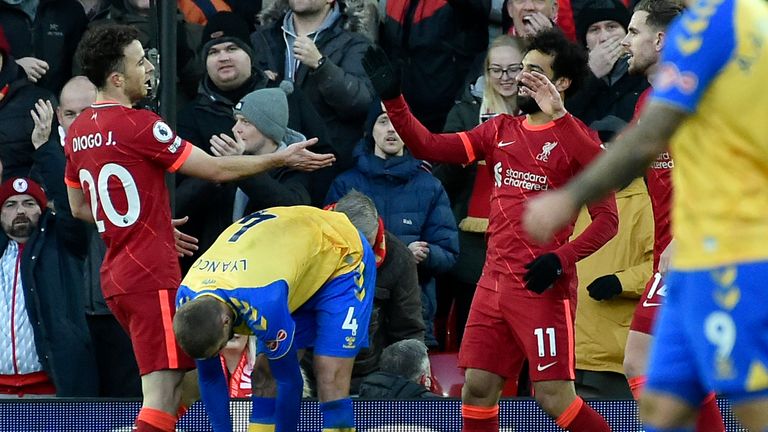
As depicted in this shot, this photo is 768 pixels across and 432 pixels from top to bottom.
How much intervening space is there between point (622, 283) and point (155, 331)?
2.65 meters

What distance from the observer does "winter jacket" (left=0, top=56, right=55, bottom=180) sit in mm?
8984

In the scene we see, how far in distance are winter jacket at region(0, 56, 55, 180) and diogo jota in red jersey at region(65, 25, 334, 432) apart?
2330mm

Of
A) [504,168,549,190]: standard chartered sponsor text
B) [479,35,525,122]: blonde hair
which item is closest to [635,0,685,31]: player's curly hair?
[504,168,549,190]: standard chartered sponsor text

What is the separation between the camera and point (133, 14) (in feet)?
31.0

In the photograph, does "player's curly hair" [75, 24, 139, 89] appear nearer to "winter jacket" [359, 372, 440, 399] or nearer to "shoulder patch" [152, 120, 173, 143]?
"shoulder patch" [152, 120, 173, 143]

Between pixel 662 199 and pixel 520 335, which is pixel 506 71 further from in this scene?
pixel 520 335

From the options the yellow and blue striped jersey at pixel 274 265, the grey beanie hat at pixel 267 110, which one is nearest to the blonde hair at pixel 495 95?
the grey beanie hat at pixel 267 110

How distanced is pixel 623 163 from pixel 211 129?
520 centimetres

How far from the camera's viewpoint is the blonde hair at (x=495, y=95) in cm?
874

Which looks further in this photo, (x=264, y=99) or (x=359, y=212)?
(x=264, y=99)

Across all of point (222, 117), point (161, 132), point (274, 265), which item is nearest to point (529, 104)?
point (274, 265)

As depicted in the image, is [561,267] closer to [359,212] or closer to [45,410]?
[359,212]

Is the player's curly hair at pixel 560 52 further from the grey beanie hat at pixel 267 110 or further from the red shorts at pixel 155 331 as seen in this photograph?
the red shorts at pixel 155 331

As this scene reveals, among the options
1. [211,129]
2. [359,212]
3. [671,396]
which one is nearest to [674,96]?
[671,396]
